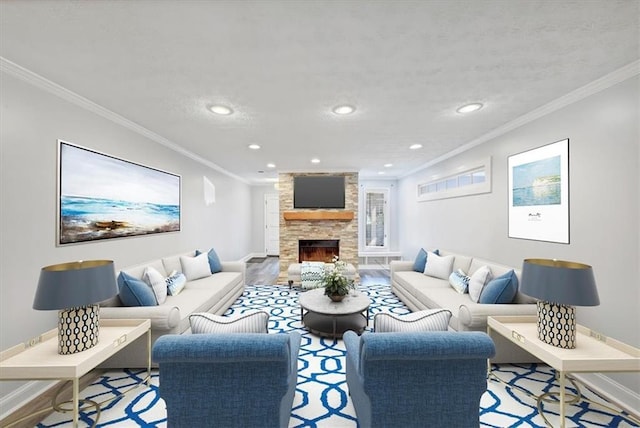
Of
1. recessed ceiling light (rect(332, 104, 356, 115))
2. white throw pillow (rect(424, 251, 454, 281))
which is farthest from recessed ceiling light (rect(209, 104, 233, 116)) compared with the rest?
white throw pillow (rect(424, 251, 454, 281))

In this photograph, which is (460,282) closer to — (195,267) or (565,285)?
(565,285)

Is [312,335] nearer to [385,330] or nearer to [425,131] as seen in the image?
[385,330]

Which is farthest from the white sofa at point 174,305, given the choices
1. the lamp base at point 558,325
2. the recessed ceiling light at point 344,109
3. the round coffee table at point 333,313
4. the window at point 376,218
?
the window at point 376,218

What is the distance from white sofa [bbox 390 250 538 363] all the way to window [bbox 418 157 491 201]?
42.4 inches

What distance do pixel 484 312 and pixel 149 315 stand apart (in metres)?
3.18

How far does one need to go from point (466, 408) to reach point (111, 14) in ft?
9.68

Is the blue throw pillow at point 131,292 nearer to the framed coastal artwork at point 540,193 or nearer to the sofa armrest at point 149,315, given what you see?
the sofa armrest at point 149,315

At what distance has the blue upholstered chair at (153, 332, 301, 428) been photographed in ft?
4.42

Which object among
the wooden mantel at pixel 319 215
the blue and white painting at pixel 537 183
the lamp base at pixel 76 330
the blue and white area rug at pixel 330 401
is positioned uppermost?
the blue and white painting at pixel 537 183

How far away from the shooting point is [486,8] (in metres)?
1.41

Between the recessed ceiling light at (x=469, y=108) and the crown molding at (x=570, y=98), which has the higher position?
the recessed ceiling light at (x=469, y=108)

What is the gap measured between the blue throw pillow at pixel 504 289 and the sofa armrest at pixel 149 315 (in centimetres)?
319

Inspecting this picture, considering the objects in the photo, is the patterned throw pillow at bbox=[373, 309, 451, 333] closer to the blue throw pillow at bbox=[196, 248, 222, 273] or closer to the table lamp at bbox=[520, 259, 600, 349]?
the table lamp at bbox=[520, 259, 600, 349]

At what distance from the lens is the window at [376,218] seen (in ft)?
26.2
